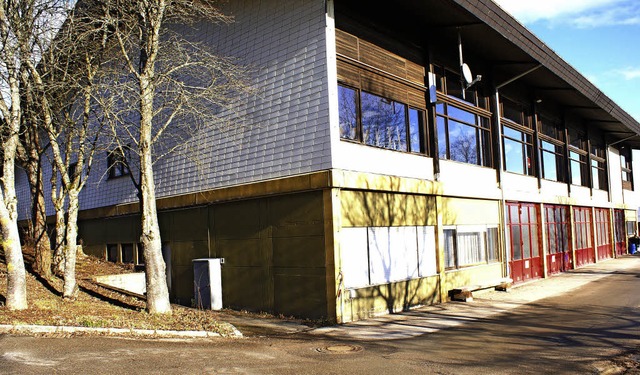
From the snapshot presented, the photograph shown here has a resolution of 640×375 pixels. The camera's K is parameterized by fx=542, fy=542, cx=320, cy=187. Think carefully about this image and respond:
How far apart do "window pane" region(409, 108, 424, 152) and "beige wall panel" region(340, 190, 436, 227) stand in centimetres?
145

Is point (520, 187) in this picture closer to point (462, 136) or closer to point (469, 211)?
point (469, 211)

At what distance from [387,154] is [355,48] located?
2.81 meters

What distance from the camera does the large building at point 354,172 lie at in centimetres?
1264

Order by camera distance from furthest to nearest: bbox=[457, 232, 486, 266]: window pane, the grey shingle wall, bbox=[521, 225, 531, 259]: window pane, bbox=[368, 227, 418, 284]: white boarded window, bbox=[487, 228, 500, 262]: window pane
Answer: bbox=[521, 225, 531, 259]: window pane → bbox=[487, 228, 500, 262]: window pane → bbox=[457, 232, 486, 266]: window pane → bbox=[368, 227, 418, 284]: white boarded window → the grey shingle wall

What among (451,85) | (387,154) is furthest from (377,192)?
(451,85)

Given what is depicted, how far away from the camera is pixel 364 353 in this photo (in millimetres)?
9164

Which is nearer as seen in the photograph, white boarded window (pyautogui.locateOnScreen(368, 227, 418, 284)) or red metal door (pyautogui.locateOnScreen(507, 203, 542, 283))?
white boarded window (pyautogui.locateOnScreen(368, 227, 418, 284))

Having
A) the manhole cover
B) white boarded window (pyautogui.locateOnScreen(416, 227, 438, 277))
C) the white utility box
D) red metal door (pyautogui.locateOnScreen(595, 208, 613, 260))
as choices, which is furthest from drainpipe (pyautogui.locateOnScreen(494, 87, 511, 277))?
red metal door (pyautogui.locateOnScreen(595, 208, 613, 260))

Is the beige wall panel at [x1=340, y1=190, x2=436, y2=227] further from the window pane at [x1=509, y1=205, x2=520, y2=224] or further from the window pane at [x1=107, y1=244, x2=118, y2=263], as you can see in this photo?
the window pane at [x1=107, y1=244, x2=118, y2=263]

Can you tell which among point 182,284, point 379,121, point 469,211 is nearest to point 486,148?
point 469,211

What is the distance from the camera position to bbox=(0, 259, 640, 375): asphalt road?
308 inches

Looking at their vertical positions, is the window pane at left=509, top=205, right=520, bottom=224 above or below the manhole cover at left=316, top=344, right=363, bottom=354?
above

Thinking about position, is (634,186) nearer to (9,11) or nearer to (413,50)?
(413,50)

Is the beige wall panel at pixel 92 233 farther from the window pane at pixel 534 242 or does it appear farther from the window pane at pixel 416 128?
the window pane at pixel 534 242
